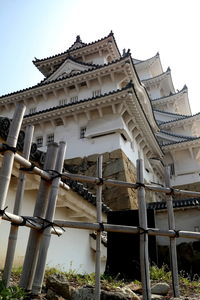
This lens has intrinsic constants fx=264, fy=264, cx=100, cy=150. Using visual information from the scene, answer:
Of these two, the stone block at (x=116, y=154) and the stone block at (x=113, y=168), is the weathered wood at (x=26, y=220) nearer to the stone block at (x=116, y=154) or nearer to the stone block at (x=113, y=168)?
the stone block at (x=113, y=168)

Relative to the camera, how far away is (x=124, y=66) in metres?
16.6

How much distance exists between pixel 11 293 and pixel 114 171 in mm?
11395

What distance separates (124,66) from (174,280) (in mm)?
14834

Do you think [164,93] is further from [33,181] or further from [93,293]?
[93,293]

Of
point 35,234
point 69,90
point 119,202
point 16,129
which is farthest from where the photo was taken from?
point 69,90

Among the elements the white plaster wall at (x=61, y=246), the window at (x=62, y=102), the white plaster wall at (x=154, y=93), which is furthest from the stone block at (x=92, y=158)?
the white plaster wall at (x=154, y=93)

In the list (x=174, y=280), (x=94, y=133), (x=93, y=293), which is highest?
(x=94, y=133)

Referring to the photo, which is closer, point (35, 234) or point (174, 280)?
point (35, 234)

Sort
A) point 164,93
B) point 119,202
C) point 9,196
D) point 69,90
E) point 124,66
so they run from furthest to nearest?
point 164,93, point 69,90, point 124,66, point 119,202, point 9,196

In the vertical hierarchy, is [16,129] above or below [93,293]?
above

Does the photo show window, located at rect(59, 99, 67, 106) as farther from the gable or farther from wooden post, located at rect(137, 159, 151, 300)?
wooden post, located at rect(137, 159, 151, 300)

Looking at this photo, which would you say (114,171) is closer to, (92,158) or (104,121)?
(92,158)

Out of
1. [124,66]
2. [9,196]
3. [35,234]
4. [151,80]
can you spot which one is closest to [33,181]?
[9,196]

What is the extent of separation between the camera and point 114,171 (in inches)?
543
